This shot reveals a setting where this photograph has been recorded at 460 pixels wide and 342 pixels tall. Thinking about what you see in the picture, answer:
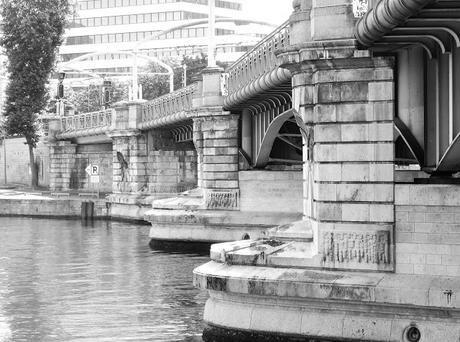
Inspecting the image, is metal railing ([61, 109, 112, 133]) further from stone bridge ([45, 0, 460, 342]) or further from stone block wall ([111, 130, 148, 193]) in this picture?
stone bridge ([45, 0, 460, 342])

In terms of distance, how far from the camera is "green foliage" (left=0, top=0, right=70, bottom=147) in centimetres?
9062

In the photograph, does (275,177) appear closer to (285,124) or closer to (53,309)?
(285,124)

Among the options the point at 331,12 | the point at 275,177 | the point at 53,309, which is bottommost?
the point at 53,309

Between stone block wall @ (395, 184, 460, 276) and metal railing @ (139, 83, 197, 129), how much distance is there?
31.1 metres

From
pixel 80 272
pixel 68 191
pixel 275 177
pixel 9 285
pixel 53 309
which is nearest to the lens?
pixel 53 309

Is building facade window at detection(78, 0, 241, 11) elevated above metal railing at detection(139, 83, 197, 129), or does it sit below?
above

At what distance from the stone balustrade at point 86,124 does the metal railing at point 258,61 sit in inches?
1184

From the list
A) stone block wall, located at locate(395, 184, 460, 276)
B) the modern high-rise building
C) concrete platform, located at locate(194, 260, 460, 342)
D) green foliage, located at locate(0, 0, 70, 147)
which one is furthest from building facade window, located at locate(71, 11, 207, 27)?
stone block wall, located at locate(395, 184, 460, 276)

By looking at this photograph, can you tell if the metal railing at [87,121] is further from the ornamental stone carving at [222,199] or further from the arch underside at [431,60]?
the arch underside at [431,60]

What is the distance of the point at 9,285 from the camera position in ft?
128

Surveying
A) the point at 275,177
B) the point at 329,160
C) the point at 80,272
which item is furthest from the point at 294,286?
the point at 275,177

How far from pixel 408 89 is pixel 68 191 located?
216 ft

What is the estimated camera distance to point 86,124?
8556 cm

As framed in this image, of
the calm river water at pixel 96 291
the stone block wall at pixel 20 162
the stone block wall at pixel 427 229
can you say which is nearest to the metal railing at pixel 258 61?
the calm river water at pixel 96 291
